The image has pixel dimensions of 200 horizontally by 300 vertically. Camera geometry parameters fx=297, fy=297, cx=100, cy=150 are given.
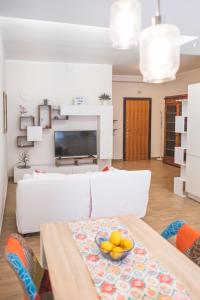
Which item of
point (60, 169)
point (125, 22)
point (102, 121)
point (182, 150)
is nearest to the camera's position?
point (125, 22)

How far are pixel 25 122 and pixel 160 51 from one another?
624cm

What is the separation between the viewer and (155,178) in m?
7.34

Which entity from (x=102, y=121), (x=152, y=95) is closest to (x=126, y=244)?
(x=102, y=121)

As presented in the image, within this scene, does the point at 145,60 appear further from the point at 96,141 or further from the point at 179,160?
the point at 96,141

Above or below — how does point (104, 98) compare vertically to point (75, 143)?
above

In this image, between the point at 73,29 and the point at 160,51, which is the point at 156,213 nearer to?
the point at 73,29

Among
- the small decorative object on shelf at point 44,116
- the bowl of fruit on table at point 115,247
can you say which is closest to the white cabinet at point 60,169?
the small decorative object on shelf at point 44,116

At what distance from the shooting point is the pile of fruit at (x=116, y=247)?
1713 millimetres

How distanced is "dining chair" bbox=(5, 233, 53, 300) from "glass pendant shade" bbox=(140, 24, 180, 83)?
120cm

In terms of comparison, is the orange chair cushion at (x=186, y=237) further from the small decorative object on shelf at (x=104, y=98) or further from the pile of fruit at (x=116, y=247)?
the small decorative object on shelf at (x=104, y=98)

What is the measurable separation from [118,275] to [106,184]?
95.6 inches

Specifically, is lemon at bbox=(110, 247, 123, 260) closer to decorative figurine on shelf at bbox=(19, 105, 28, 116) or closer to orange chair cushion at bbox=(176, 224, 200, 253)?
orange chair cushion at bbox=(176, 224, 200, 253)

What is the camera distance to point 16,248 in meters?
1.79

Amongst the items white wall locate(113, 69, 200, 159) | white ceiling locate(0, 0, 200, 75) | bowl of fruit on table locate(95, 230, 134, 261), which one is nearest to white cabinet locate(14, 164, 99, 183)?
white ceiling locate(0, 0, 200, 75)
